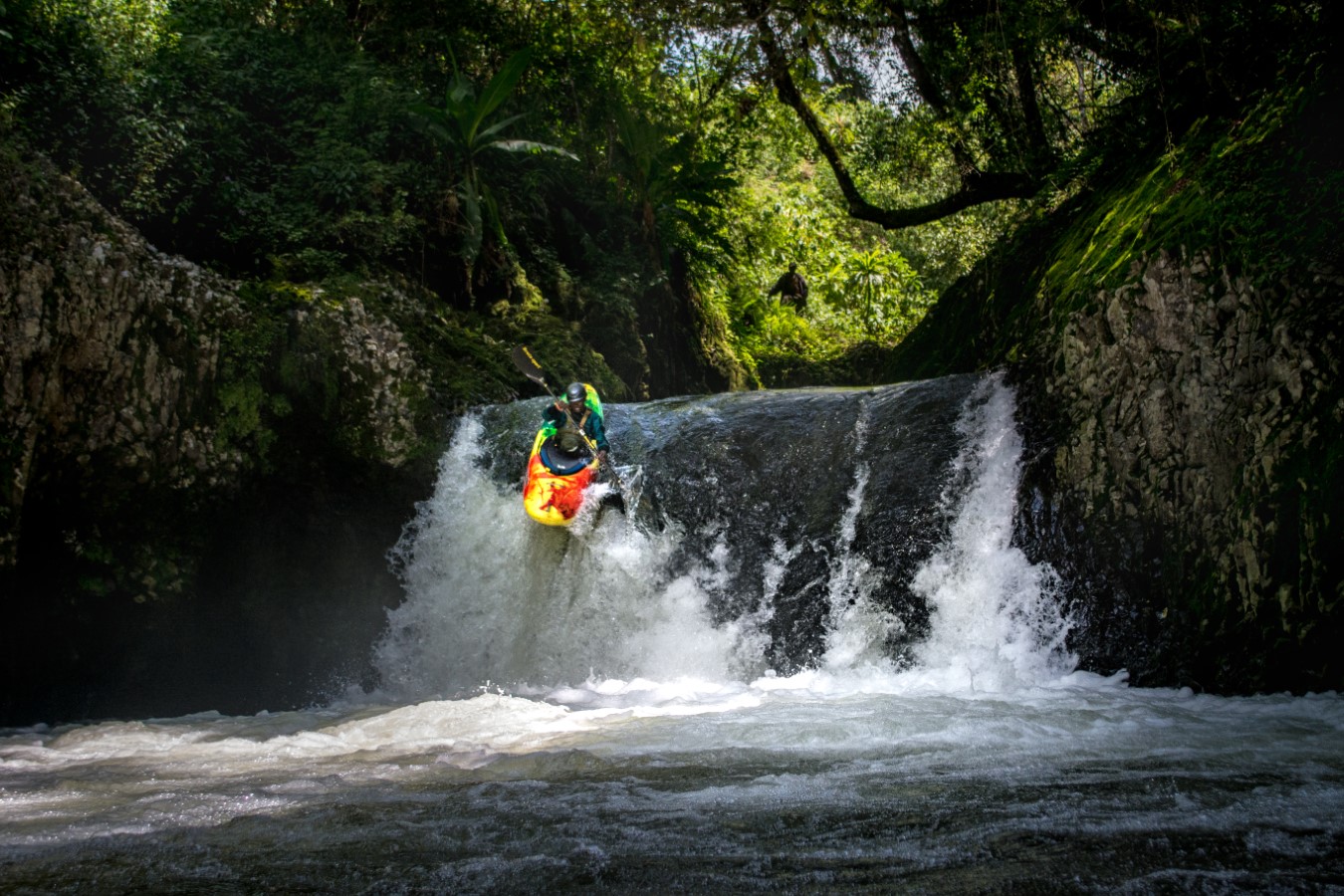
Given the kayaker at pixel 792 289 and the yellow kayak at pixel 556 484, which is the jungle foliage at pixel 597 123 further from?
the yellow kayak at pixel 556 484

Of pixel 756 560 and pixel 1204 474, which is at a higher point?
Answer: pixel 1204 474

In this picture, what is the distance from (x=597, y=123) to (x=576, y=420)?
22.5ft

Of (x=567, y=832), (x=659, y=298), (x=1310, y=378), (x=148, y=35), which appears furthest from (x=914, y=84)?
(x=567, y=832)

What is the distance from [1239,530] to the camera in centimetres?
510

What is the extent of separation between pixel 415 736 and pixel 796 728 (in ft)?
6.22

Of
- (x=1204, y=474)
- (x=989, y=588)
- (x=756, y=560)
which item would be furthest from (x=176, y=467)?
(x=1204, y=474)

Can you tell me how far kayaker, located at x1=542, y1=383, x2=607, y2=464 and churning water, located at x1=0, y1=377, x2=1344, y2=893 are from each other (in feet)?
1.55

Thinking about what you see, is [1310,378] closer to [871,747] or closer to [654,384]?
[871,747]

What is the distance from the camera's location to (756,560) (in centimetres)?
689

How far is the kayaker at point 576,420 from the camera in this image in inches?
285

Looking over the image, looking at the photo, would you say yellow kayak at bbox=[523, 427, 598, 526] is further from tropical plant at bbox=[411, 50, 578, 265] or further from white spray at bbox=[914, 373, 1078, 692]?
tropical plant at bbox=[411, 50, 578, 265]

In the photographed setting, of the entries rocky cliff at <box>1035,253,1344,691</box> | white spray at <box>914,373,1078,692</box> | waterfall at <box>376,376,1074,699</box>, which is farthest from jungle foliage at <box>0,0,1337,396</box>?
waterfall at <box>376,376,1074,699</box>

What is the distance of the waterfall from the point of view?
6.18 metres

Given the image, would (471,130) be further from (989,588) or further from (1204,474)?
(1204,474)
